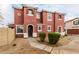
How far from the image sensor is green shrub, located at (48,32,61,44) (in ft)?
8.24

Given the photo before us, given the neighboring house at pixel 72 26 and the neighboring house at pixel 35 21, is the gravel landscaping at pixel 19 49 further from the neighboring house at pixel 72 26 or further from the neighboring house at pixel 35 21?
the neighboring house at pixel 72 26

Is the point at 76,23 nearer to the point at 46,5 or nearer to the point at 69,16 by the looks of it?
the point at 69,16

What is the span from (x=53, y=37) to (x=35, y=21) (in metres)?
0.40

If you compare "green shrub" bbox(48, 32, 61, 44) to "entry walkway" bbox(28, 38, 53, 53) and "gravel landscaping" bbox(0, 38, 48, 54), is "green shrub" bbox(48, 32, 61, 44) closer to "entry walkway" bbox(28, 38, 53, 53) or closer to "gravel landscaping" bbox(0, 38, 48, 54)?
"entry walkway" bbox(28, 38, 53, 53)

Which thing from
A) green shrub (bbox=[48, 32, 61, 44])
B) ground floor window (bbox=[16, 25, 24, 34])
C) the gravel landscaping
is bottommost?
A: the gravel landscaping

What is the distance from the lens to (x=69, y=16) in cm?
255

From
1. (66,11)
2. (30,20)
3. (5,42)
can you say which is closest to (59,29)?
(66,11)

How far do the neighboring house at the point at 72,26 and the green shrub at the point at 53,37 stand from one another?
19 centimetres

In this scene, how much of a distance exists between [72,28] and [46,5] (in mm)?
591

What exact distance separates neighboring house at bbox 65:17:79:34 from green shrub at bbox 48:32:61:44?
0.19m

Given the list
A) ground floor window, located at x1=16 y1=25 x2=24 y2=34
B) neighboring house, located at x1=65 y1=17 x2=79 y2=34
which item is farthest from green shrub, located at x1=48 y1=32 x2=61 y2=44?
ground floor window, located at x1=16 y1=25 x2=24 y2=34

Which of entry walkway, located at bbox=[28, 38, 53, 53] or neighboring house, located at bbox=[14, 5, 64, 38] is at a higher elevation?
neighboring house, located at bbox=[14, 5, 64, 38]

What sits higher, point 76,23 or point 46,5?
point 46,5
